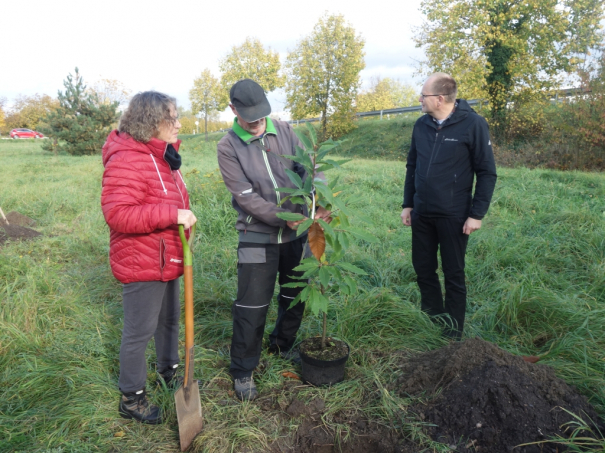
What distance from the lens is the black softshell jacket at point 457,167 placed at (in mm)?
3141

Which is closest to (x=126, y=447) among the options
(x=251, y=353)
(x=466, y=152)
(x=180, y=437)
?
(x=180, y=437)

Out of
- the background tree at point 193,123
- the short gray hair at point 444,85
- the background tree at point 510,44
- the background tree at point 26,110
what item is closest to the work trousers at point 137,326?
the short gray hair at point 444,85

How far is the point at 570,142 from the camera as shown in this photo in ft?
41.3

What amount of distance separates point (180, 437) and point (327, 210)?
151 cm

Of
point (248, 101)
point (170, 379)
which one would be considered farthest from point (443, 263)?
point (170, 379)

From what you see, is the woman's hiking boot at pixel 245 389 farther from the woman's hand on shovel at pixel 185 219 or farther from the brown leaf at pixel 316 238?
the woman's hand on shovel at pixel 185 219

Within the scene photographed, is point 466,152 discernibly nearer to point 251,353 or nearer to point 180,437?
point 251,353

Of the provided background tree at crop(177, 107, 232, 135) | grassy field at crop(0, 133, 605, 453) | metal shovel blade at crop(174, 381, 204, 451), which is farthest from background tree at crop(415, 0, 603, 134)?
background tree at crop(177, 107, 232, 135)

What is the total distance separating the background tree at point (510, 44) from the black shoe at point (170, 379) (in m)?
18.1

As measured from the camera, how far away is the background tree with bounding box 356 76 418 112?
4094 centimetres

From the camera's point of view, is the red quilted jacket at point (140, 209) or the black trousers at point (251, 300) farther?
the black trousers at point (251, 300)

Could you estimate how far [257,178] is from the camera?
2.70 metres

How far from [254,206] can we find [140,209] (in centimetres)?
66

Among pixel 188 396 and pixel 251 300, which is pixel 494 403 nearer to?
pixel 251 300
